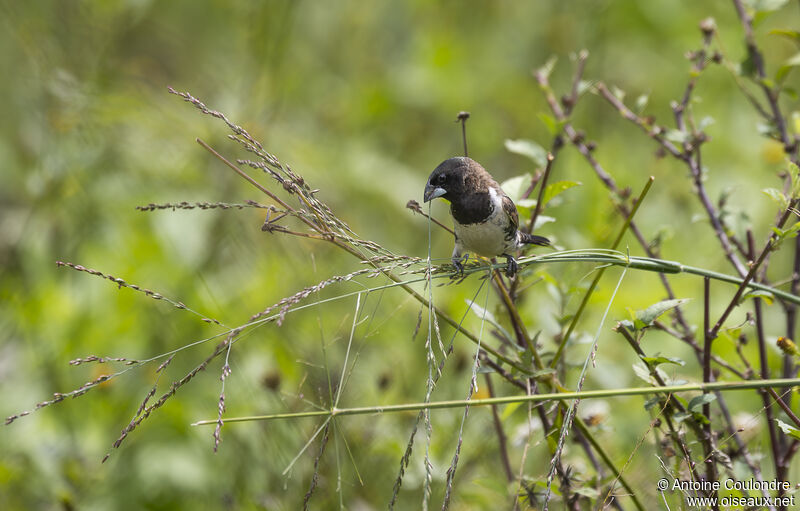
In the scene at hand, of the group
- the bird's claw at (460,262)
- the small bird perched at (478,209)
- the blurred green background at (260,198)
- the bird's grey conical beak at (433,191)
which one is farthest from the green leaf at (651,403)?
the bird's grey conical beak at (433,191)

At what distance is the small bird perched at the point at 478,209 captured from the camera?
200cm

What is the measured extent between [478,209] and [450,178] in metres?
0.11

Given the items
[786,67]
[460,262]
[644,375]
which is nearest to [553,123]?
[460,262]

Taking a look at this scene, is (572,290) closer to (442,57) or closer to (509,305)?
(509,305)

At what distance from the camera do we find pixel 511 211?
1.99 metres

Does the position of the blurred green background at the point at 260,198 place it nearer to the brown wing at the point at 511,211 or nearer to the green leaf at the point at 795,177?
the brown wing at the point at 511,211

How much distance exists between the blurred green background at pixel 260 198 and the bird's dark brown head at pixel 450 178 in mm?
348

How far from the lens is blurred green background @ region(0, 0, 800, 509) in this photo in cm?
266

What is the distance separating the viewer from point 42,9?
174 inches

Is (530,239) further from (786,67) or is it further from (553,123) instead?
(786,67)

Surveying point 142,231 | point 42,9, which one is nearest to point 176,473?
point 142,231

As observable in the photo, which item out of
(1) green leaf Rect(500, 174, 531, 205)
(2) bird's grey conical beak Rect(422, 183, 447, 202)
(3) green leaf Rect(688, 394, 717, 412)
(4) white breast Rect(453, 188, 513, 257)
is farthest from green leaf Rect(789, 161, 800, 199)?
(2) bird's grey conical beak Rect(422, 183, 447, 202)

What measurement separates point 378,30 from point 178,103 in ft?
5.78

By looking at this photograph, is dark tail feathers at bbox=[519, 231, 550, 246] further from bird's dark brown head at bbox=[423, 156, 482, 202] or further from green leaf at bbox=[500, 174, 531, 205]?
bird's dark brown head at bbox=[423, 156, 482, 202]
